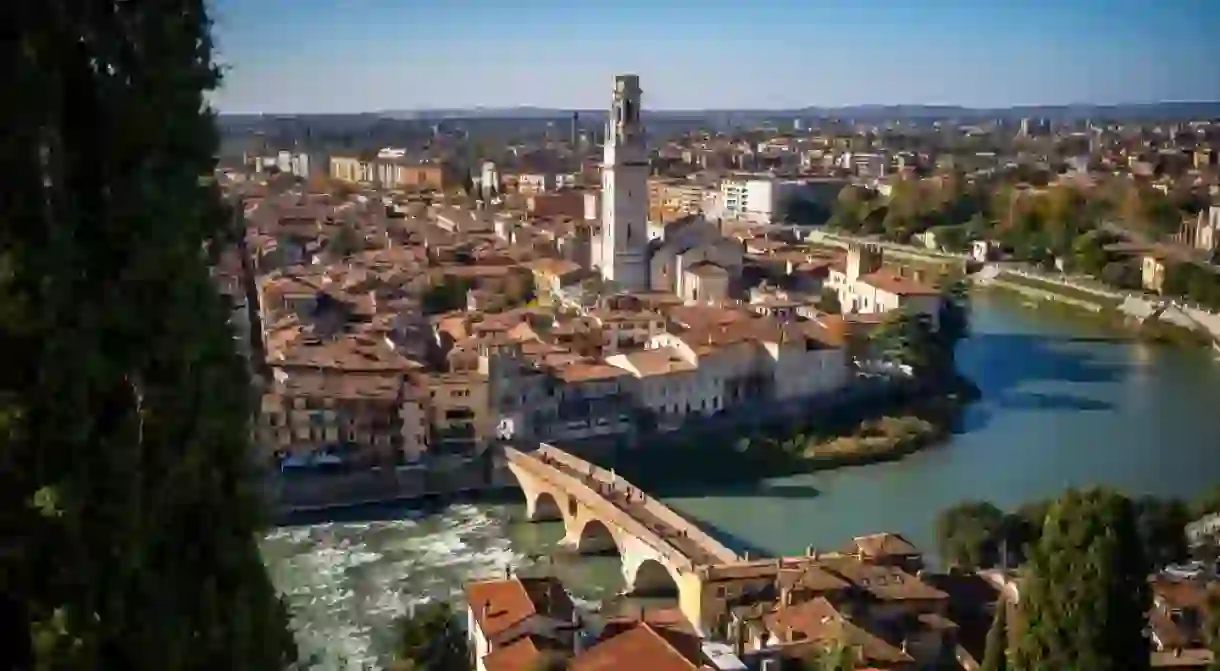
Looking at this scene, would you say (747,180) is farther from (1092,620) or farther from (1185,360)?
(1092,620)

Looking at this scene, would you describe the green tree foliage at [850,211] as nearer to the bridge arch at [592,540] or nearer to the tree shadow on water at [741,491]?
the tree shadow on water at [741,491]

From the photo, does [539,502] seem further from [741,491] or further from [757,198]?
[757,198]

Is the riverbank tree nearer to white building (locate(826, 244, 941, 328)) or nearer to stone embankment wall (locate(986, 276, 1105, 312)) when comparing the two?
white building (locate(826, 244, 941, 328))

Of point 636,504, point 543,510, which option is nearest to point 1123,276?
point 543,510

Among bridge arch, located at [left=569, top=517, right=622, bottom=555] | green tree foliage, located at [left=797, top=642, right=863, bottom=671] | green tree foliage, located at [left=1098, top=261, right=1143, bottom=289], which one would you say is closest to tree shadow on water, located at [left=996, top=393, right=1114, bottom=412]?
bridge arch, located at [left=569, top=517, right=622, bottom=555]

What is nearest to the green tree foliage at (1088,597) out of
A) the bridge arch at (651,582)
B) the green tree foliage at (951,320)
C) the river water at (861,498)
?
the river water at (861,498)
